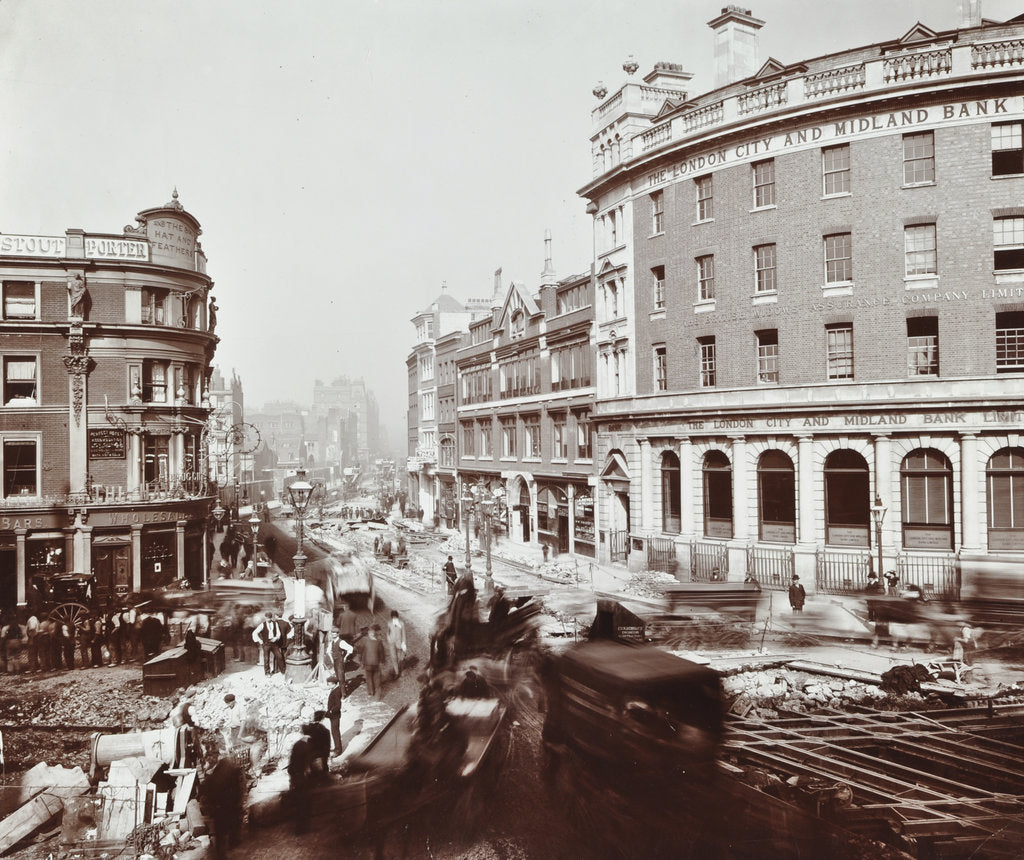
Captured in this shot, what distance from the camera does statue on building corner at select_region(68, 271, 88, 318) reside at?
7.70m

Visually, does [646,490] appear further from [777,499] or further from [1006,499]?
[1006,499]

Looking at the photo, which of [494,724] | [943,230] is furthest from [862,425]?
[494,724]

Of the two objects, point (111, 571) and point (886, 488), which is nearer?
point (111, 571)

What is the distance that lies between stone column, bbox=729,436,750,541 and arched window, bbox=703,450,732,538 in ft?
0.40

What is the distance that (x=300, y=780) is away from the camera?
25.0 feet

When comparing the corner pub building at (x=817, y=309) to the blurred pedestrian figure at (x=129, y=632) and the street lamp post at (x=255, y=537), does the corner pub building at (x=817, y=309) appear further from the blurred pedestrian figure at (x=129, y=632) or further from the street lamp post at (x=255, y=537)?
the blurred pedestrian figure at (x=129, y=632)

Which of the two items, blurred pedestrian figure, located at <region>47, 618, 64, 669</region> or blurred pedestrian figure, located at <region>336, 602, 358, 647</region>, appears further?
blurred pedestrian figure, located at <region>336, 602, 358, 647</region>

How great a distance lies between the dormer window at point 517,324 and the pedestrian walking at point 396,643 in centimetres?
438

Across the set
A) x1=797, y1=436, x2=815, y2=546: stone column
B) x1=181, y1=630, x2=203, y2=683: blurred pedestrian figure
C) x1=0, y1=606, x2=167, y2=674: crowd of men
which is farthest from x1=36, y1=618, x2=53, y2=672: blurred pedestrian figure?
x1=797, y1=436, x2=815, y2=546: stone column

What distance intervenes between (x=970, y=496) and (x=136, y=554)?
11.8 metres

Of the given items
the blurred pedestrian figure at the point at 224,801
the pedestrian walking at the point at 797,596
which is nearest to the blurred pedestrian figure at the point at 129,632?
the blurred pedestrian figure at the point at 224,801

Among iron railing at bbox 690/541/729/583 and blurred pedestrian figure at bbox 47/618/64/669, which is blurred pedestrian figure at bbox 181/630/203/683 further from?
iron railing at bbox 690/541/729/583

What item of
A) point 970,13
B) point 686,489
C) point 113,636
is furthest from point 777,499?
point 113,636

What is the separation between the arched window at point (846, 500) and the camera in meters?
11.0
